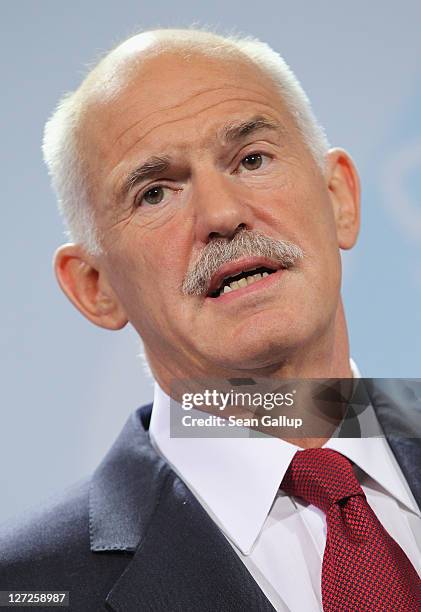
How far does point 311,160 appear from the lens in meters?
2.03

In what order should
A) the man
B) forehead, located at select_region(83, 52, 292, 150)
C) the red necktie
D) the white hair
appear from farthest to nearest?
the white hair < forehead, located at select_region(83, 52, 292, 150) < the man < the red necktie

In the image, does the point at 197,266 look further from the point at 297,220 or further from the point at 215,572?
the point at 215,572

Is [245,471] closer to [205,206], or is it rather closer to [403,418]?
[403,418]

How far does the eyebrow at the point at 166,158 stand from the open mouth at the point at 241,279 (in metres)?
0.29

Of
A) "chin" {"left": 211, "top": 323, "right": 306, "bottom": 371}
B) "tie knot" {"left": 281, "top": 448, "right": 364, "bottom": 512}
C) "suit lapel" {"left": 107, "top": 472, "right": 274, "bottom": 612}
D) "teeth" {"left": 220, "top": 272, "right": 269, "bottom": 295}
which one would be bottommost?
"suit lapel" {"left": 107, "top": 472, "right": 274, "bottom": 612}

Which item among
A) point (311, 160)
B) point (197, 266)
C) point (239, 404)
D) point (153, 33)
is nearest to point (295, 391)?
point (239, 404)

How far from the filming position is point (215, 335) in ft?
5.84

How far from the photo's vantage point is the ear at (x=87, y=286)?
84.0 inches

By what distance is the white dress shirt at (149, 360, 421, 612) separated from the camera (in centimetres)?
171

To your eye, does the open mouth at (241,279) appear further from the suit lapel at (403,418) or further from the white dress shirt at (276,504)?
the suit lapel at (403,418)

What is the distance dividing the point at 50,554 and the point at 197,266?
2.23ft

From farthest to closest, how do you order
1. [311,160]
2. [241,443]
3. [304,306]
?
[311,160] → [241,443] → [304,306]

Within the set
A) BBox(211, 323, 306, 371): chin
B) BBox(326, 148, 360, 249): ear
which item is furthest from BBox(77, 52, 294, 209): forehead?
BBox(211, 323, 306, 371): chin

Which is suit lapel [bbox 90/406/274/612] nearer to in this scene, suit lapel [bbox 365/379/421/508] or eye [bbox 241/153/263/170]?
suit lapel [bbox 365/379/421/508]
